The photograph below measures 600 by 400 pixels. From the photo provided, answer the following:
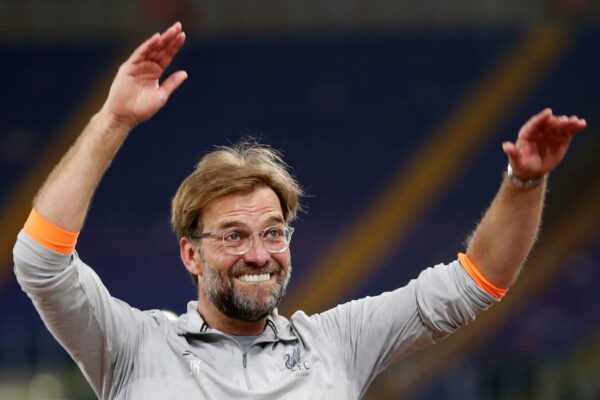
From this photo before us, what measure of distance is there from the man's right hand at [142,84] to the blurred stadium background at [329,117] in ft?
21.9

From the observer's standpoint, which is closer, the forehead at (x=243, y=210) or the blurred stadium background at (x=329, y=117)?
the forehead at (x=243, y=210)

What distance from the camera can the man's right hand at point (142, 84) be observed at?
2578 mm

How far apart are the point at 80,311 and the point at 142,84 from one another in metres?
0.55

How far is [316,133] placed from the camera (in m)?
9.99

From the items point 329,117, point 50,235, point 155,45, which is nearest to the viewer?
point 50,235

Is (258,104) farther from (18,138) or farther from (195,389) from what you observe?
(195,389)

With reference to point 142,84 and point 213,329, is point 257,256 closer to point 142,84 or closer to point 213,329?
point 213,329

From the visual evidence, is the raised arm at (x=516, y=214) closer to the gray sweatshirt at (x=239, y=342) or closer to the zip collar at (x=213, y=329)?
the gray sweatshirt at (x=239, y=342)


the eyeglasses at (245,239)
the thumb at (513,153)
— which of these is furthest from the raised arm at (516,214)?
the eyeglasses at (245,239)

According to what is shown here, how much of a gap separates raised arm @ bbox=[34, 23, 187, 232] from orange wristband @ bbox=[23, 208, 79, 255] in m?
0.01

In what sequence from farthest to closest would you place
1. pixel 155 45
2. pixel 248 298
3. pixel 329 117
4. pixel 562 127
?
pixel 329 117 → pixel 248 298 → pixel 562 127 → pixel 155 45

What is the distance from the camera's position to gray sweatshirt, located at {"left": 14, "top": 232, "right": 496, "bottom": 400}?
264 centimetres

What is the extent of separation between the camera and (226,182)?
9.81 feet

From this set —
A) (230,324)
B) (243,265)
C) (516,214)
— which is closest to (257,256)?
(243,265)
